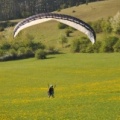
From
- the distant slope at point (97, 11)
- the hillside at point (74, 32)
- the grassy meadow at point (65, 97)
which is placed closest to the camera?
the grassy meadow at point (65, 97)

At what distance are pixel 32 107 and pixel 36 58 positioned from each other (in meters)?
64.4

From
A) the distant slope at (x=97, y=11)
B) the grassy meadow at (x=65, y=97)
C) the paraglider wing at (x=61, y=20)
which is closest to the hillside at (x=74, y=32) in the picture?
the distant slope at (x=97, y=11)

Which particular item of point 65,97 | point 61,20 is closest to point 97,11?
point 65,97

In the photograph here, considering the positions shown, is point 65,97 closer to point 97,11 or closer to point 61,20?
point 61,20

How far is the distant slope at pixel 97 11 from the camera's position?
482 feet

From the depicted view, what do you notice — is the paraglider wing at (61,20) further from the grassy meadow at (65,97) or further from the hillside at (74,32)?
the hillside at (74,32)

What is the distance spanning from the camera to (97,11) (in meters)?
154

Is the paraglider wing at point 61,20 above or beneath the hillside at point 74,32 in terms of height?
beneath

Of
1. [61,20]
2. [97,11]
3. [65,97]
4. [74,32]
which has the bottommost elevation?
[65,97]

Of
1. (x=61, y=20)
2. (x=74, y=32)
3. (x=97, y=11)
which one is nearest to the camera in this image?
(x=61, y=20)

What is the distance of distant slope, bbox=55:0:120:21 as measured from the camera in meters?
147

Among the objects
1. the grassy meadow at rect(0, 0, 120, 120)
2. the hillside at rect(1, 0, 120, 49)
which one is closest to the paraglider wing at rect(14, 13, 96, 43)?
the grassy meadow at rect(0, 0, 120, 120)

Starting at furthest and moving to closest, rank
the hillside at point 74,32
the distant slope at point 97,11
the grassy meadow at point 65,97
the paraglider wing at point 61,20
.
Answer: the distant slope at point 97,11 → the hillside at point 74,32 → the paraglider wing at point 61,20 → the grassy meadow at point 65,97

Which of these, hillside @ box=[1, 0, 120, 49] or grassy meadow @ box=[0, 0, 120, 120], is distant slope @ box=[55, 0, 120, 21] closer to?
hillside @ box=[1, 0, 120, 49]
